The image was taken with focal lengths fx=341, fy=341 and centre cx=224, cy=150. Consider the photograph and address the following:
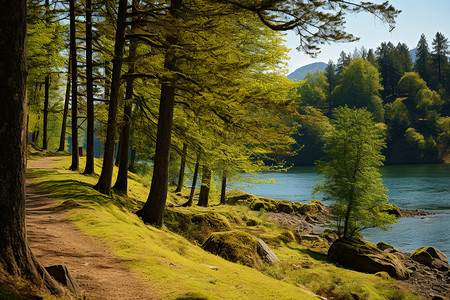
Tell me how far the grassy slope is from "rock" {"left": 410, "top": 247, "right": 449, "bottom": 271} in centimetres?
452

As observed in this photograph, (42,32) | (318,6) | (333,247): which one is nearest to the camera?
(318,6)

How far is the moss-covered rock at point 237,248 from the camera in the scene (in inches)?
369

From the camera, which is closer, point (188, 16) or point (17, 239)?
point (17, 239)

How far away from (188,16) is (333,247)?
13.2 m

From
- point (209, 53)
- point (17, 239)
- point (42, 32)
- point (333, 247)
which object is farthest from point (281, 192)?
point (17, 239)

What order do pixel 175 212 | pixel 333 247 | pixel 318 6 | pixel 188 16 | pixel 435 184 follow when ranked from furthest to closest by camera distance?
pixel 435 184 < pixel 333 247 < pixel 175 212 < pixel 188 16 < pixel 318 6

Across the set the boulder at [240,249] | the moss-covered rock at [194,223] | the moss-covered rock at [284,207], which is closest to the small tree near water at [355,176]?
the moss-covered rock at [284,207]

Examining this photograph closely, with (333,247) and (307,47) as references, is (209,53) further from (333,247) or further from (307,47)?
(333,247)

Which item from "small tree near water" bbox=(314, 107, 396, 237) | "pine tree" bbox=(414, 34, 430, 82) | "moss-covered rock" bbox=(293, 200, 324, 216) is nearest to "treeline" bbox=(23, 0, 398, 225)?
"small tree near water" bbox=(314, 107, 396, 237)

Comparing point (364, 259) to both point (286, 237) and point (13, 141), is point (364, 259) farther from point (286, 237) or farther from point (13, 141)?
point (13, 141)

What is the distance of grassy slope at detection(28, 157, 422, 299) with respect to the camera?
17.3 ft

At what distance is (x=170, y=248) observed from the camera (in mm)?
8102

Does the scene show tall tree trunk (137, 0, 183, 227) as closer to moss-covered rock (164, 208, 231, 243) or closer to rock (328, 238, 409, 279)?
moss-covered rock (164, 208, 231, 243)

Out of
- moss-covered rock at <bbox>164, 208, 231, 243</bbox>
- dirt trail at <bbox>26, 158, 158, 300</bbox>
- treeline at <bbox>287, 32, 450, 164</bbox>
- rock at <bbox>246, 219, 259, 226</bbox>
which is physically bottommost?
rock at <bbox>246, 219, 259, 226</bbox>
